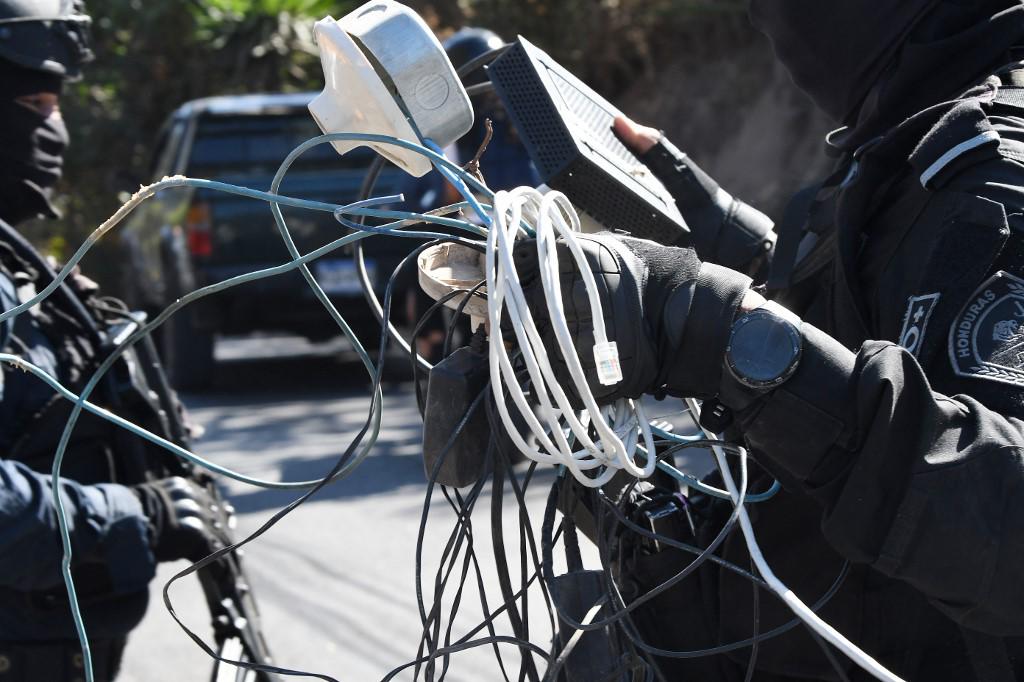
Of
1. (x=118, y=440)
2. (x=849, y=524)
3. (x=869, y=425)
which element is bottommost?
(x=118, y=440)

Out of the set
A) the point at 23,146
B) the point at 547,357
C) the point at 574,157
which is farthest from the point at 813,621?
the point at 23,146

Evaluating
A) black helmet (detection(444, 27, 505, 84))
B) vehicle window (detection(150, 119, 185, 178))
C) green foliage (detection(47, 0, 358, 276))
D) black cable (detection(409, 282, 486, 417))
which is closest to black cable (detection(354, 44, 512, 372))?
black cable (detection(409, 282, 486, 417))

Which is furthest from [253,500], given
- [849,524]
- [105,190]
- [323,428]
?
[105,190]

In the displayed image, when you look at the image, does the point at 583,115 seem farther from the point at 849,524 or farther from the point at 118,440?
the point at 118,440

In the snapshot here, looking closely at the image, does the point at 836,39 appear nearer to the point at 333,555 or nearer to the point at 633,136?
the point at 633,136

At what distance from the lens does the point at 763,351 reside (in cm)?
140

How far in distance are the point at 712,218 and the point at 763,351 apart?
84cm

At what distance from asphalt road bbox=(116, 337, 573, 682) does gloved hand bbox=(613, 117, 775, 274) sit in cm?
241

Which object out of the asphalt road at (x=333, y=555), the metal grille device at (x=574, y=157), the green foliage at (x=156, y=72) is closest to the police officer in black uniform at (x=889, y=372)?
the metal grille device at (x=574, y=157)

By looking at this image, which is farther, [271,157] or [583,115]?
[271,157]

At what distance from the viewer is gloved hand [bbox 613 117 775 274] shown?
2.20m

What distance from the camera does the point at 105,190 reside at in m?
16.8

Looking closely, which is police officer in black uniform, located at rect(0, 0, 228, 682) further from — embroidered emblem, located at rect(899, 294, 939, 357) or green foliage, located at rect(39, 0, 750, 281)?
green foliage, located at rect(39, 0, 750, 281)

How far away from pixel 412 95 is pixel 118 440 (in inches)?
53.6
